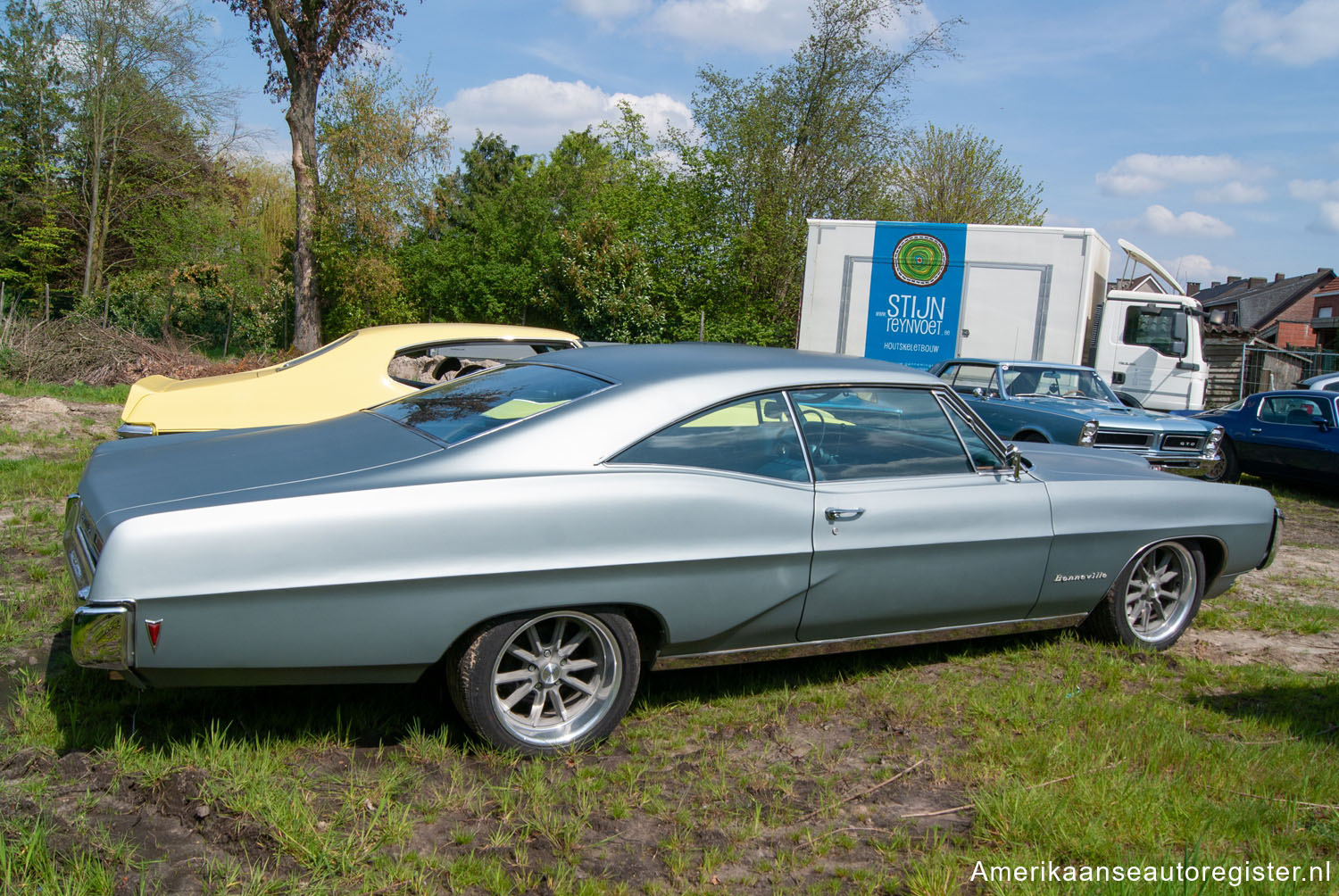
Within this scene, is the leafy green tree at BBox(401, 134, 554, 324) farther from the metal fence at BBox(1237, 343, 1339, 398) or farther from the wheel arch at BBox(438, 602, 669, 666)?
the wheel arch at BBox(438, 602, 669, 666)

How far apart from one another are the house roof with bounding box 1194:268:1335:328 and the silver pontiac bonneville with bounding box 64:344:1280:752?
6183cm

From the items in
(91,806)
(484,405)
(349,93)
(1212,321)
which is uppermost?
(349,93)

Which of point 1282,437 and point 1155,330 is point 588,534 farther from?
point 1155,330

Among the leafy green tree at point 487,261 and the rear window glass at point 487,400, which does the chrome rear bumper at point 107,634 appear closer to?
the rear window glass at point 487,400

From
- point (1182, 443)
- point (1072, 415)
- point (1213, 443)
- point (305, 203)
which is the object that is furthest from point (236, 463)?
point (305, 203)

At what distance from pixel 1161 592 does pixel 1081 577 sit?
742 mm

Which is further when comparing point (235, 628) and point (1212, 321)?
point (1212, 321)

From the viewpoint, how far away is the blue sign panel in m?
13.2

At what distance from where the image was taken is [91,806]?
8.92 feet

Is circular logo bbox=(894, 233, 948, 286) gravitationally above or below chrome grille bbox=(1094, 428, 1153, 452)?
above

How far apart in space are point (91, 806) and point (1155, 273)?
55.2 ft

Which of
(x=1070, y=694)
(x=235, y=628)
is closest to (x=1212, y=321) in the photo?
(x=1070, y=694)

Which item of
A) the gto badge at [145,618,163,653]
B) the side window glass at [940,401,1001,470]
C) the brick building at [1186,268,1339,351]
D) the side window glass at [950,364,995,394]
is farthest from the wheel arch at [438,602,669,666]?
the brick building at [1186,268,1339,351]

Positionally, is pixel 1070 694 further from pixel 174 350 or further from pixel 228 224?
pixel 228 224
